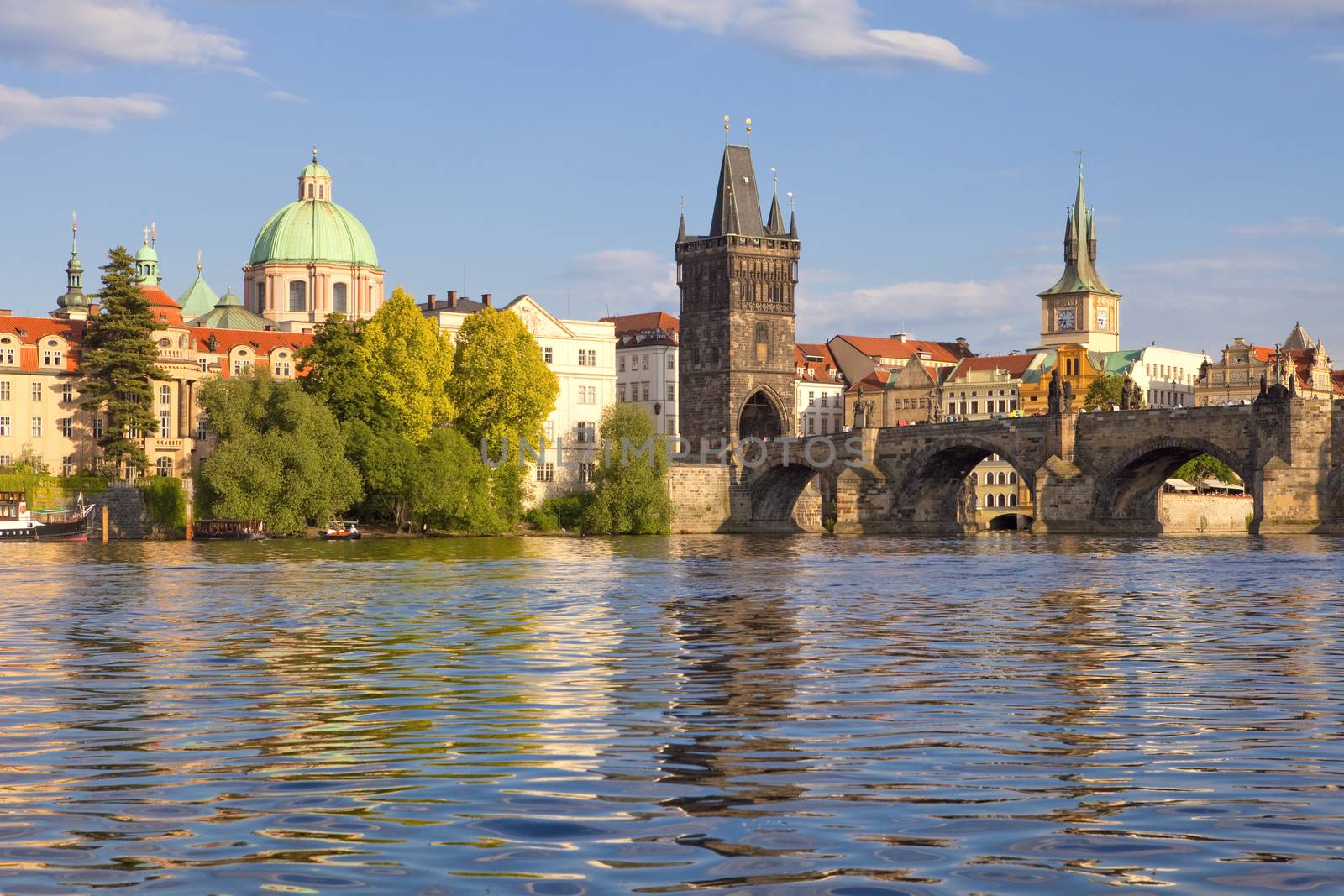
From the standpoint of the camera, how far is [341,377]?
9381 cm

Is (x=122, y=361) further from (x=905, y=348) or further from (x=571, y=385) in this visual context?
(x=905, y=348)

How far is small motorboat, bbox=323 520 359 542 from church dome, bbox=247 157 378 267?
2078 inches

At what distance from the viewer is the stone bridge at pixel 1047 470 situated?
84.6 meters

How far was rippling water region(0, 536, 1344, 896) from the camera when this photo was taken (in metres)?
10.2

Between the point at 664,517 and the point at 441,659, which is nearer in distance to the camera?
the point at 441,659

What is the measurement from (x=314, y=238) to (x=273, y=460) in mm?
57115

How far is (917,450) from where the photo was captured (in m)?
108

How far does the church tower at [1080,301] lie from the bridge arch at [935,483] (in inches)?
3236

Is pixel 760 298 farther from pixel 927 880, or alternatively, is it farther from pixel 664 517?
pixel 927 880

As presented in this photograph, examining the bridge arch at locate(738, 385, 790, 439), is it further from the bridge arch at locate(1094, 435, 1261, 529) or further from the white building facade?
the bridge arch at locate(1094, 435, 1261, 529)

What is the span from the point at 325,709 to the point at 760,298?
4754 inches

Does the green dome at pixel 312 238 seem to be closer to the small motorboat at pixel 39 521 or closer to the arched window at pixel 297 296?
the arched window at pixel 297 296

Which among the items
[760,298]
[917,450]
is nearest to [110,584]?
[917,450]

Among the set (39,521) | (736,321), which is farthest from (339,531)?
(736,321)
